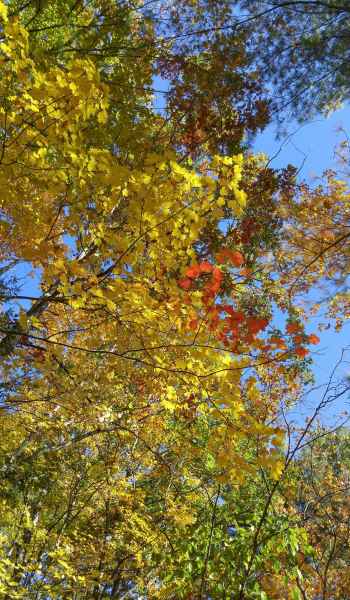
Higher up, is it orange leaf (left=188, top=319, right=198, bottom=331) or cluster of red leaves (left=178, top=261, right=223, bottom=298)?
cluster of red leaves (left=178, top=261, right=223, bottom=298)

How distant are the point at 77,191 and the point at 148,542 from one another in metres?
5.31

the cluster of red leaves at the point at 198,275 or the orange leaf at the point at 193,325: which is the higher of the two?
the cluster of red leaves at the point at 198,275

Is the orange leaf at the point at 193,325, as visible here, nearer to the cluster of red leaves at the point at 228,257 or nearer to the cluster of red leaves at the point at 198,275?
the cluster of red leaves at the point at 198,275

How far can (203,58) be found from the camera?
5391mm

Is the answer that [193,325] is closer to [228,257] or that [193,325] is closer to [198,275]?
[228,257]

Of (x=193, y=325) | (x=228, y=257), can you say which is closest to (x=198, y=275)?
(x=228, y=257)

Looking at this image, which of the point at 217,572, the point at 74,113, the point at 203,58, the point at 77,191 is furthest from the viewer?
the point at 203,58

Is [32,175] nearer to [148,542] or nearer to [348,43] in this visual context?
[348,43]

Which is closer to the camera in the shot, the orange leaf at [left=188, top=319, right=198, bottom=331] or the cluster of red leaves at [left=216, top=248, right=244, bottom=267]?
the orange leaf at [left=188, top=319, right=198, bottom=331]

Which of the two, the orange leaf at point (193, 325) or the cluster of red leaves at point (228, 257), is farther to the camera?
the cluster of red leaves at point (228, 257)

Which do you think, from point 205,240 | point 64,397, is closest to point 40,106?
point 205,240

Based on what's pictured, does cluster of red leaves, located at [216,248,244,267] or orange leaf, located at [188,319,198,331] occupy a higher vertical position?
cluster of red leaves, located at [216,248,244,267]

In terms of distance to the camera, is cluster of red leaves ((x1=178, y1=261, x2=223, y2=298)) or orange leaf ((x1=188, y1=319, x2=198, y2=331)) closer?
orange leaf ((x1=188, y1=319, x2=198, y2=331))

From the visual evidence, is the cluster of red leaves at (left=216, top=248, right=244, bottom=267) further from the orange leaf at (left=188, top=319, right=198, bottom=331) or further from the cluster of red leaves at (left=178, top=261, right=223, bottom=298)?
the orange leaf at (left=188, top=319, right=198, bottom=331)
